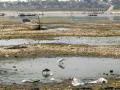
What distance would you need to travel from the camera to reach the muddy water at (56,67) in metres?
25.1

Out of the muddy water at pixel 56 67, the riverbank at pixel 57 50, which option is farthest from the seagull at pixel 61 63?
the riverbank at pixel 57 50

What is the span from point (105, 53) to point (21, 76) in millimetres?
11292

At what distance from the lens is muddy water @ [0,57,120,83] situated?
82.4 ft

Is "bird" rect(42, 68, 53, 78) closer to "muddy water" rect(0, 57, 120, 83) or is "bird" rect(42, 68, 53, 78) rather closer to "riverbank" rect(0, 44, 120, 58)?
"muddy water" rect(0, 57, 120, 83)

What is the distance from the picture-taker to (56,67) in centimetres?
2900

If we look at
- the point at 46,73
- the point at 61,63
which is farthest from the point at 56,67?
the point at 46,73

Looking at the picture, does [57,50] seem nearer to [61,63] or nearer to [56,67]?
[61,63]

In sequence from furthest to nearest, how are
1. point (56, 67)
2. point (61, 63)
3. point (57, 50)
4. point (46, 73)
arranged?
1. point (57, 50)
2. point (61, 63)
3. point (56, 67)
4. point (46, 73)

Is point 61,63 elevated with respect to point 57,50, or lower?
elevated

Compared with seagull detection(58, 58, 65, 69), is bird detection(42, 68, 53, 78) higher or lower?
higher

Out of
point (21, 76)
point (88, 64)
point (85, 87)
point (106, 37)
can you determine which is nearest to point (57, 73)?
point (21, 76)

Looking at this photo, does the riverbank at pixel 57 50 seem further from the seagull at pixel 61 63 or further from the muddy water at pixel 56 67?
the seagull at pixel 61 63

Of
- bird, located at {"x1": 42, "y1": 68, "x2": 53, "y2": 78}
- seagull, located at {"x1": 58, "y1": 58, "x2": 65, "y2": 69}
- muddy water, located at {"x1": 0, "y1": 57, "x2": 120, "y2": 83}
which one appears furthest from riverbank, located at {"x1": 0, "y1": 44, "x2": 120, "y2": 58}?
bird, located at {"x1": 42, "y1": 68, "x2": 53, "y2": 78}

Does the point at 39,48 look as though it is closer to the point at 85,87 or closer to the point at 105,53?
the point at 105,53
